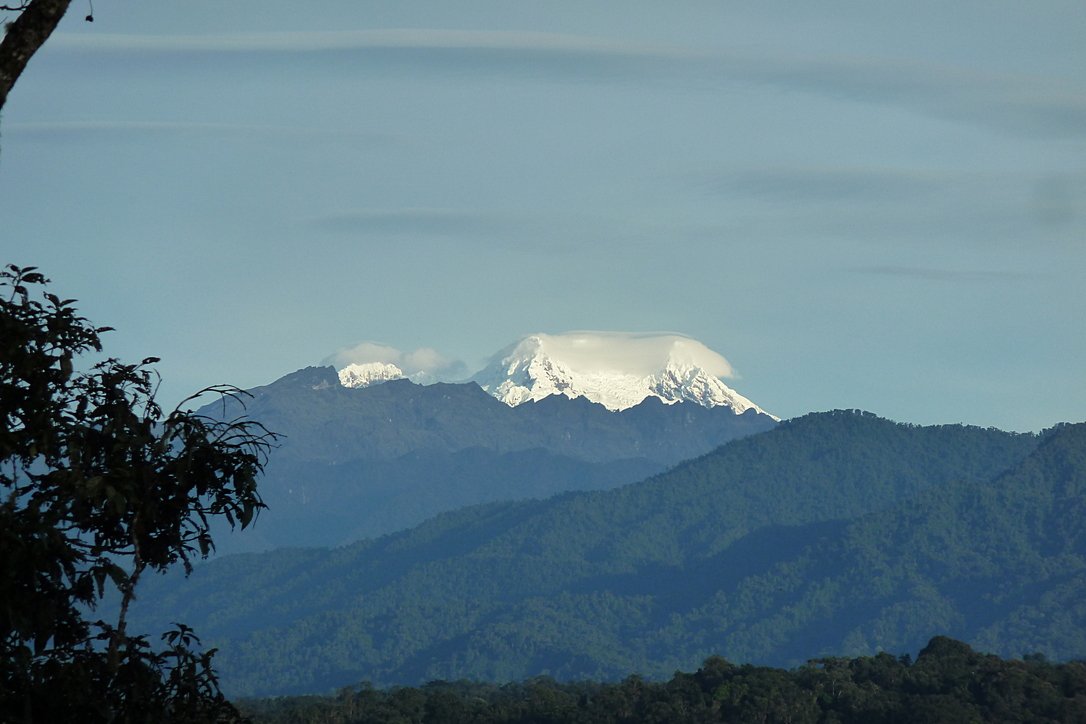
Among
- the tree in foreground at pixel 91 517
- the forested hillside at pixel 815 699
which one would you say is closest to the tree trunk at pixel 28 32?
the tree in foreground at pixel 91 517

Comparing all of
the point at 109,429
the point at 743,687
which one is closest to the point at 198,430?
the point at 109,429

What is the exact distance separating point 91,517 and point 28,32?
15.9 feet

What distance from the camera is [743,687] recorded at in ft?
481

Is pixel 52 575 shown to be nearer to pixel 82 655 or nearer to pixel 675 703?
pixel 82 655

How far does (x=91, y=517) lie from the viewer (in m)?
16.5

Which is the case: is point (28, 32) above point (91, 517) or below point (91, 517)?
above

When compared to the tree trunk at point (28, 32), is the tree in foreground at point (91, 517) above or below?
below

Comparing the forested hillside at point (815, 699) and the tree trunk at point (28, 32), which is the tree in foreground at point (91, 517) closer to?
the tree trunk at point (28, 32)

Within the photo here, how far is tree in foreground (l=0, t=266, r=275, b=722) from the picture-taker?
602 inches

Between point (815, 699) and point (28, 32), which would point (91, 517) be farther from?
point (815, 699)

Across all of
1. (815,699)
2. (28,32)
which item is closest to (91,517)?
(28,32)

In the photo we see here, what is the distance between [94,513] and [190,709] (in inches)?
88.2

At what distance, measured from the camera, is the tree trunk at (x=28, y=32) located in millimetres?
15047

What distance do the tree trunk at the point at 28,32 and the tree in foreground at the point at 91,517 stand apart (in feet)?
6.94
